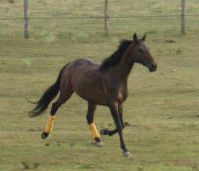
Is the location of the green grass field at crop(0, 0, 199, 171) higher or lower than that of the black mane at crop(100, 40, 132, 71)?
lower

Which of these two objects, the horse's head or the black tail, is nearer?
the horse's head

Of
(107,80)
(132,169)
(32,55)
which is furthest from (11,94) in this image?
(132,169)

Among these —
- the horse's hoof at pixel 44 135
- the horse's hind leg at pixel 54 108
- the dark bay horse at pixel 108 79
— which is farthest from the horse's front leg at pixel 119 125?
the horse's hoof at pixel 44 135

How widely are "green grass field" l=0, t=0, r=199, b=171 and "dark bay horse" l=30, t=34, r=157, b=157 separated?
60 centimetres

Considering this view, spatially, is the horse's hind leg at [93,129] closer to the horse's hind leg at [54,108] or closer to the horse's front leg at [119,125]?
the horse's hind leg at [54,108]

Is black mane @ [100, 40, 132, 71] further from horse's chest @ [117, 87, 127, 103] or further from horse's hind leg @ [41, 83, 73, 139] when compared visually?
horse's hind leg @ [41, 83, 73, 139]

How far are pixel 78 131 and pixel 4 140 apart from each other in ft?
5.78

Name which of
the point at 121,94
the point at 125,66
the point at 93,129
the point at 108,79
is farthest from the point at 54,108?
the point at 125,66

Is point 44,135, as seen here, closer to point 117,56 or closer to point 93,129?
point 93,129

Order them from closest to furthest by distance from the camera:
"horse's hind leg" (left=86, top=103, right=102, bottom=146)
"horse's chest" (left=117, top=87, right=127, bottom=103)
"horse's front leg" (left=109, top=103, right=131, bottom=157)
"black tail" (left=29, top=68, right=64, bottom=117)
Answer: "horse's front leg" (left=109, top=103, right=131, bottom=157)
"horse's chest" (left=117, top=87, right=127, bottom=103)
"horse's hind leg" (left=86, top=103, right=102, bottom=146)
"black tail" (left=29, top=68, right=64, bottom=117)

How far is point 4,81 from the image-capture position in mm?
21750

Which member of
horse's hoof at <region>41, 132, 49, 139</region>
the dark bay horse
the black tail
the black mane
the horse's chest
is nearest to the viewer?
the dark bay horse

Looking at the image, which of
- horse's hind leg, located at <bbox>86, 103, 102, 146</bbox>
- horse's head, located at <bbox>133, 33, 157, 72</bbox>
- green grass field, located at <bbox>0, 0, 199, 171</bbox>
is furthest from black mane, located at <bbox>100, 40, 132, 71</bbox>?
green grass field, located at <bbox>0, 0, 199, 171</bbox>

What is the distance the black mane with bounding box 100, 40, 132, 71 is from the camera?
13592mm
